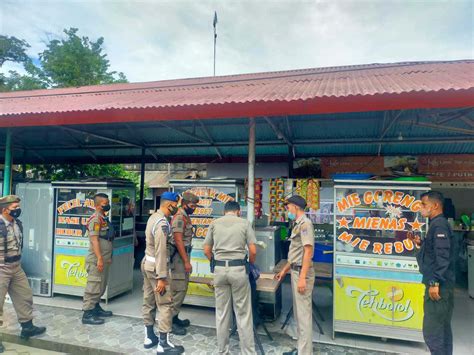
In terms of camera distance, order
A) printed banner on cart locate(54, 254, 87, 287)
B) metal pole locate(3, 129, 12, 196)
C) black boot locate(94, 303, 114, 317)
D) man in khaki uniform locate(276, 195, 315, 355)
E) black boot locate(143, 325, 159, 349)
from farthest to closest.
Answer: metal pole locate(3, 129, 12, 196), printed banner on cart locate(54, 254, 87, 287), black boot locate(94, 303, 114, 317), black boot locate(143, 325, 159, 349), man in khaki uniform locate(276, 195, 315, 355)

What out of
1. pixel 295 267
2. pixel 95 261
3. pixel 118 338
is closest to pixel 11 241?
pixel 95 261

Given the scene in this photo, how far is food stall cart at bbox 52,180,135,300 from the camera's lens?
546 centimetres

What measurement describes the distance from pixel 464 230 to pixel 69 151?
10607 mm

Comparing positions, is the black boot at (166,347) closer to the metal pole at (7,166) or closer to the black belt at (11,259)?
the black belt at (11,259)

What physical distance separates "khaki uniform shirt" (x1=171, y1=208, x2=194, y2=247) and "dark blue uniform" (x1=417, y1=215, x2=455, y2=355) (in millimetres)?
2982

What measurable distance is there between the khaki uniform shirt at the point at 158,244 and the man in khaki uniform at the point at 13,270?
1.79 meters

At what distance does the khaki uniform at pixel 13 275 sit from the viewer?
3.95 meters

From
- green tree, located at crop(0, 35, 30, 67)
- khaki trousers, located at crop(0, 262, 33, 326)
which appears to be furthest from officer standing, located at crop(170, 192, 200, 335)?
green tree, located at crop(0, 35, 30, 67)

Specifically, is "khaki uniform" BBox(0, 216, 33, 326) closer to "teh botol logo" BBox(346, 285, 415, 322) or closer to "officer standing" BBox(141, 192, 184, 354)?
"officer standing" BBox(141, 192, 184, 354)

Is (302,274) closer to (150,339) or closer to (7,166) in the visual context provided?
(150,339)

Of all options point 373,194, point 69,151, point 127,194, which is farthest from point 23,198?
point 373,194

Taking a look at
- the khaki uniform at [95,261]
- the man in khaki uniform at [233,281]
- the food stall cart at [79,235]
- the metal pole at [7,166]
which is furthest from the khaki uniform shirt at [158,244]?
the metal pole at [7,166]

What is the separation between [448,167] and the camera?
7.20 meters

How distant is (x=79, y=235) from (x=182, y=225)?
2.37m
